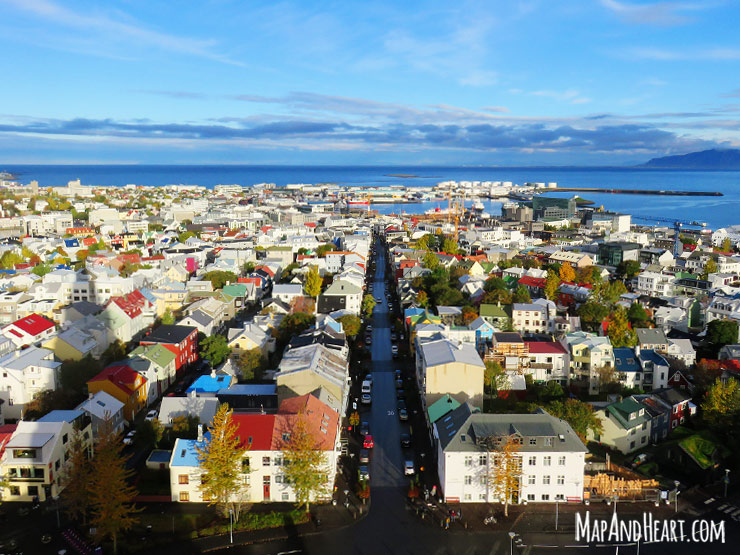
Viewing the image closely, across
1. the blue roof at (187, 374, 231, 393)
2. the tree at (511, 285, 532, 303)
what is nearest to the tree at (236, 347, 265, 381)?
the blue roof at (187, 374, 231, 393)

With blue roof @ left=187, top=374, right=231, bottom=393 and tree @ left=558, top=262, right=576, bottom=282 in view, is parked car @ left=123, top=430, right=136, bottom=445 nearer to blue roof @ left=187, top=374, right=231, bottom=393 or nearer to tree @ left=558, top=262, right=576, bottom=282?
blue roof @ left=187, top=374, right=231, bottom=393

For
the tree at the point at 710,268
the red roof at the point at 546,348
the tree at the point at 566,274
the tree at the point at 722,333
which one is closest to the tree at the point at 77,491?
the red roof at the point at 546,348

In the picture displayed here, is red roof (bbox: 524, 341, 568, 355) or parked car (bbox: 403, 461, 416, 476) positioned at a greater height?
red roof (bbox: 524, 341, 568, 355)

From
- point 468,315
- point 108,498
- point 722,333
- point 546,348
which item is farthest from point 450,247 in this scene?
point 108,498

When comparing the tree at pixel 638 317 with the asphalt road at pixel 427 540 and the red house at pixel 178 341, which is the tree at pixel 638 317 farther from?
the red house at pixel 178 341

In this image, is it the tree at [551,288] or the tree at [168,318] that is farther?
the tree at [551,288]

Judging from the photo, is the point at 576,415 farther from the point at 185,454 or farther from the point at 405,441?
the point at 185,454
